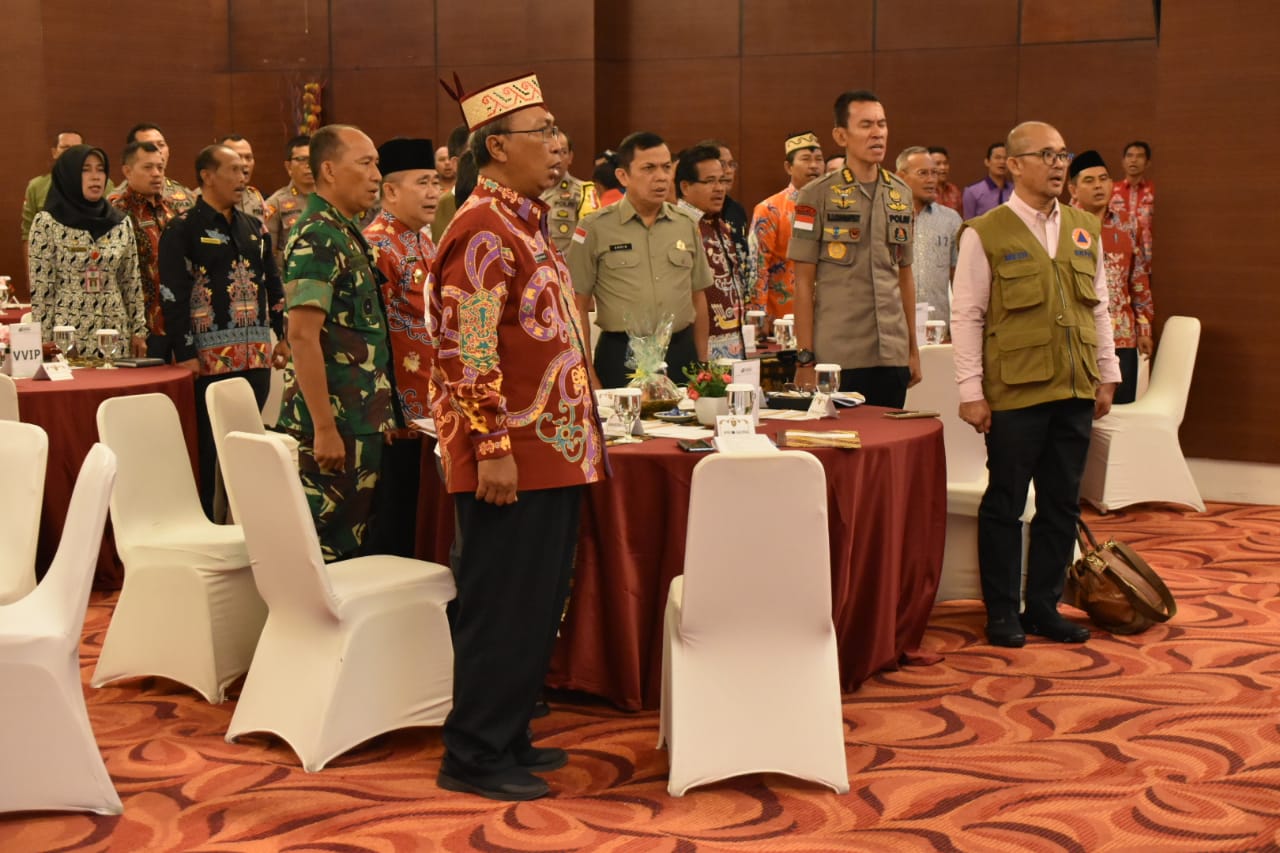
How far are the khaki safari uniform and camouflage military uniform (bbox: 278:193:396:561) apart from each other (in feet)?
5.36

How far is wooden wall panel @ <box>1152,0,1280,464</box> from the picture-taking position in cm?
652

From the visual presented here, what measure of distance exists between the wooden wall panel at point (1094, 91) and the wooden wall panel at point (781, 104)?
4.30 feet

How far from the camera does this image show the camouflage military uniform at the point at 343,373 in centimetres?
391

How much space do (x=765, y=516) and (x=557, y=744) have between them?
952 millimetres

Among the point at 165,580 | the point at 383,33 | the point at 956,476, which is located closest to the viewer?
the point at 165,580

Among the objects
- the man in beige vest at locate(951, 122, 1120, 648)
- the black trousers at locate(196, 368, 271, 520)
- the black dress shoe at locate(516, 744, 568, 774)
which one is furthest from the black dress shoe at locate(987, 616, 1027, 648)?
the black trousers at locate(196, 368, 271, 520)

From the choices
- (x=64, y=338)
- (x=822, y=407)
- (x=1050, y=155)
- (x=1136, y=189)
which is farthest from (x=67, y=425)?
(x=1136, y=189)

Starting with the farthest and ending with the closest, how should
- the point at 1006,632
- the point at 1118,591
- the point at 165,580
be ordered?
the point at 1118,591 → the point at 1006,632 → the point at 165,580

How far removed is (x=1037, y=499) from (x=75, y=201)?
13.3 ft

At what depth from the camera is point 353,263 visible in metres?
3.96

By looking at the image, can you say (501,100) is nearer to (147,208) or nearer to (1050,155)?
(1050,155)

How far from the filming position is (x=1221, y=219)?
21.9ft

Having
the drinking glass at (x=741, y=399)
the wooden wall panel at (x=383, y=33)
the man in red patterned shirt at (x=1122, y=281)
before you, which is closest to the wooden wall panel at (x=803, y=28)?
the wooden wall panel at (x=383, y=33)

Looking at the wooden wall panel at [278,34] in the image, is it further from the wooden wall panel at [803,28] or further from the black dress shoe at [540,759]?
the black dress shoe at [540,759]
